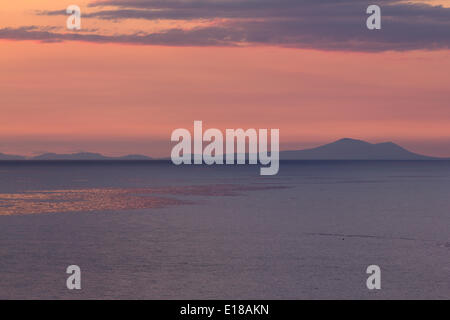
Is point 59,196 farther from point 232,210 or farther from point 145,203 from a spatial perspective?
point 232,210

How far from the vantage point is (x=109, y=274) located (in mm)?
37094

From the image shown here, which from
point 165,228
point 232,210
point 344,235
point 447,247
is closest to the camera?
point 447,247

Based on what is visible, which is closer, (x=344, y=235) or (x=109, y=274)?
(x=109, y=274)

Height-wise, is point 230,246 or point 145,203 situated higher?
point 145,203

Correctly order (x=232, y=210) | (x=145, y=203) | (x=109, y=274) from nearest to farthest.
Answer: (x=109, y=274), (x=232, y=210), (x=145, y=203)

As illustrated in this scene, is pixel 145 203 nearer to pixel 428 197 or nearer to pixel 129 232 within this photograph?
pixel 129 232

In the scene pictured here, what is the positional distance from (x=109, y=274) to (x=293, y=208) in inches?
1791
